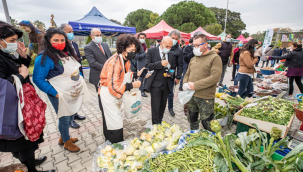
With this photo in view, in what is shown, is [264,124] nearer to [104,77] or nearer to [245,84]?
[245,84]

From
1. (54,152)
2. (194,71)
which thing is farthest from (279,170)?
(54,152)

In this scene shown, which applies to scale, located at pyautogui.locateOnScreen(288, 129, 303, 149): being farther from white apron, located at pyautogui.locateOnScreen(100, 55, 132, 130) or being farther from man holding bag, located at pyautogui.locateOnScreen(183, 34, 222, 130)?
white apron, located at pyautogui.locateOnScreen(100, 55, 132, 130)

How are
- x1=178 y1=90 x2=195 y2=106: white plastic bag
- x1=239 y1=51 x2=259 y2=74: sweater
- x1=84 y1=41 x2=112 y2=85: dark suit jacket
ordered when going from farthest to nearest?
x1=239 y1=51 x2=259 y2=74: sweater < x1=84 y1=41 x2=112 y2=85: dark suit jacket < x1=178 y1=90 x2=195 y2=106: white plastic bag

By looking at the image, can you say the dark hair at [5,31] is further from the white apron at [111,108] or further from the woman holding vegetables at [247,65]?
the woman holding vegetables at [247,65]

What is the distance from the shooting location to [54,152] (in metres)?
2.66

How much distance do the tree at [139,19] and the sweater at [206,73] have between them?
42.0 m

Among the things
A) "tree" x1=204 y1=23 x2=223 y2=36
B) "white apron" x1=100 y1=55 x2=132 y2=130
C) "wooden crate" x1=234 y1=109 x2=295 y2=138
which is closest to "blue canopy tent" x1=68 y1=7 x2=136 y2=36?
"white apron" x1=100 y1=55 x2=132 y2=130

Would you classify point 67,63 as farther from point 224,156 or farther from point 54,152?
point 224,156

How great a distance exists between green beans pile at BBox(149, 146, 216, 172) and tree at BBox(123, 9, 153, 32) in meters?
43.1

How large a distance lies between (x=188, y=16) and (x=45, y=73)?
99.0 ft

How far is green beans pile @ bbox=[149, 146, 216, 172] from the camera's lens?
4.83 feet

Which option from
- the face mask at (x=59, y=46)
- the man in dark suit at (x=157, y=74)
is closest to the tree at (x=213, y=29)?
the man in dark suit at (x=157, y=74)

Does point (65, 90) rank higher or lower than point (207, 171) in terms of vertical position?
higher

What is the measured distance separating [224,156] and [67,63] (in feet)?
7.86
